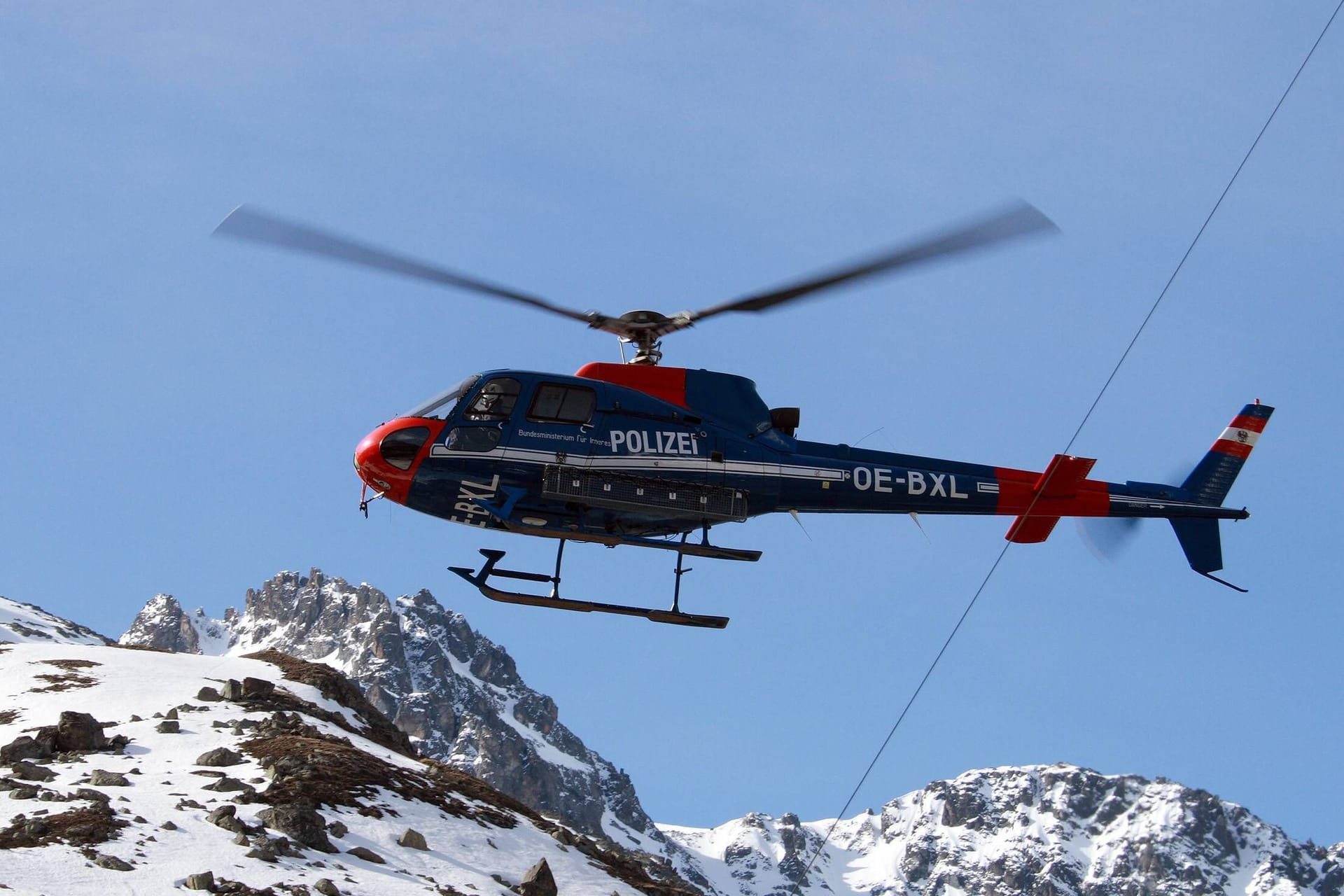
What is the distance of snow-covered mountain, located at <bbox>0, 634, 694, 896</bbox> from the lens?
4209 centimetres

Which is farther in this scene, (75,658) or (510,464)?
(75,658)

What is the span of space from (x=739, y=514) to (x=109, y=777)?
28348 mm

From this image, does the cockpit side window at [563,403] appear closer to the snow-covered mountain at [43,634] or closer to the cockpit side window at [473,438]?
the cockpit side window at [473,438]

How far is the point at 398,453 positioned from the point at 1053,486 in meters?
12.4

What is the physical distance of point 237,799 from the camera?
48688mm

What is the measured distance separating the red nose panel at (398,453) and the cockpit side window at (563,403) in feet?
5.84

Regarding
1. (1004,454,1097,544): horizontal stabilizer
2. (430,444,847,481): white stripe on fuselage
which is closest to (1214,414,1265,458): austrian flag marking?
(1004,454,1097,544): horizontal stabilizer

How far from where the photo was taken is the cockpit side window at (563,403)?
28.5 meters

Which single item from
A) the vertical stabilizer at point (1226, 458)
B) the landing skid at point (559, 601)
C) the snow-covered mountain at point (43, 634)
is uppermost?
the snow-covered mountain at point (43, 634)

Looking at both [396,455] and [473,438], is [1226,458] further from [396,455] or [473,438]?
[396,455]

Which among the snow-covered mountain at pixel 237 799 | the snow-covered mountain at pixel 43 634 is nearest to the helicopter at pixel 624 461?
the snow-covered mountain at pixel 237 799

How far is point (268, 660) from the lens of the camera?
76.8 metres

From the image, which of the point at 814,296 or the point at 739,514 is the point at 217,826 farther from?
the point at 814,296

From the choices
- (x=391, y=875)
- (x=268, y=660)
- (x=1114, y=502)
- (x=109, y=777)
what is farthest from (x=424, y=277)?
(x=268, y=660)
